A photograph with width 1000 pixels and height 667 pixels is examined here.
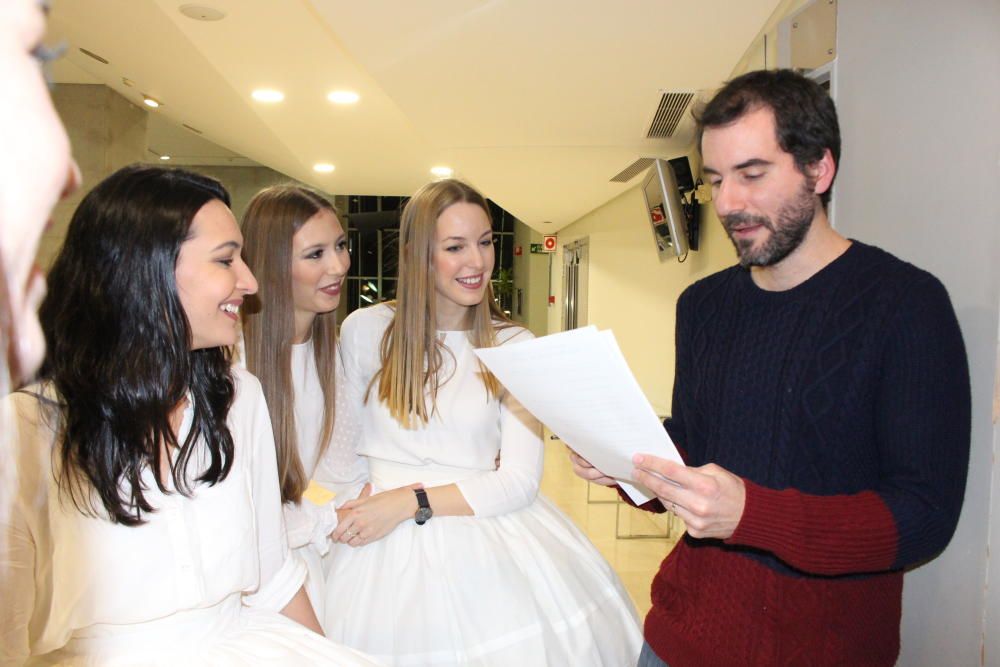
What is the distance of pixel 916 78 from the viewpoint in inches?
48.4

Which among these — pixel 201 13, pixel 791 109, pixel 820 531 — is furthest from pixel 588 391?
pixel 201 13

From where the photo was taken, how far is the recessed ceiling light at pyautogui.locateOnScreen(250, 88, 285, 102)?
17.9ft

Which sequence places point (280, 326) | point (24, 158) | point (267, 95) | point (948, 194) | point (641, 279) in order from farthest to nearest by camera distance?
point (641, 279), point (267, 95), point (280, 326), point (948, 194), point (24, 158)

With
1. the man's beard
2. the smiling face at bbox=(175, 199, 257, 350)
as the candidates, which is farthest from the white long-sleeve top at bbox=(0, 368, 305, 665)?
the man's beard

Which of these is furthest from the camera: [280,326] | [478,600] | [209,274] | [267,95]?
[267,95]

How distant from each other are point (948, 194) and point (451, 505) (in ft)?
4.30

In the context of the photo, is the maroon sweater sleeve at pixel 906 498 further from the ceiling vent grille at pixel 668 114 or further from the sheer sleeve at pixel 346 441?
the ceiling vent grille at pixel 668 114

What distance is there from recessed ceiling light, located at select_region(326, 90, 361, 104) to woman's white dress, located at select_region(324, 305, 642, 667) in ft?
13.2

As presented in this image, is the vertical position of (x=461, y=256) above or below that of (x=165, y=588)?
above

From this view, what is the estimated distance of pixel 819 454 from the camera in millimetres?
1189

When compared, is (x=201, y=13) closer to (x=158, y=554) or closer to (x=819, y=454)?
(x=158, y=554)

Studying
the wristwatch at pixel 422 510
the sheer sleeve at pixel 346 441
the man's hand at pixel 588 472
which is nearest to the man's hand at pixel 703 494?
the man's hand at pixel 588 472

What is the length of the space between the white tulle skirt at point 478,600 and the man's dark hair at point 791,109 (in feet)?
3.89

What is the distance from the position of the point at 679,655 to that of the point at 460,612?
1.92 feet
